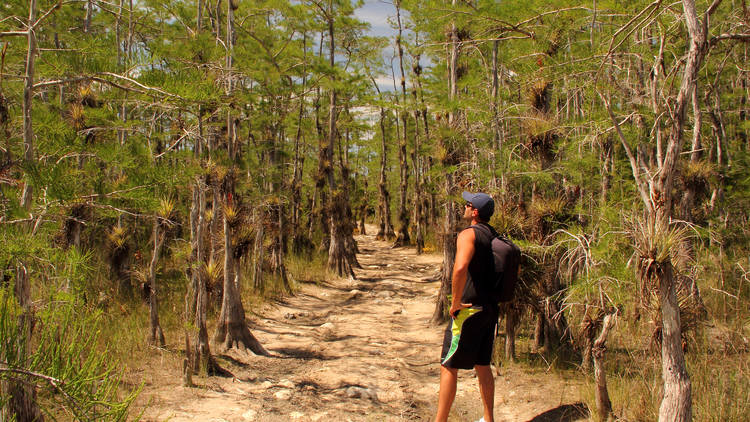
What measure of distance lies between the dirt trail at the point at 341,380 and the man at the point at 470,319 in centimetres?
79

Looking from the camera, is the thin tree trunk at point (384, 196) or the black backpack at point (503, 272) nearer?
the black backpack at point (503, 272)

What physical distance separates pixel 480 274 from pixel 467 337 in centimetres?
53

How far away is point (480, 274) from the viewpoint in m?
3.73

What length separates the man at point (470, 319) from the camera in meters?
3.65

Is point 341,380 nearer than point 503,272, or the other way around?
point 503,272

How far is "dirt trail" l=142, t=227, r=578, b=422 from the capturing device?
4.45m

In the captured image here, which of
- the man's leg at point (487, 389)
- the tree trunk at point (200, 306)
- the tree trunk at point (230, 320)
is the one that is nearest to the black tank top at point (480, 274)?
the man's leg at point (487, 389)

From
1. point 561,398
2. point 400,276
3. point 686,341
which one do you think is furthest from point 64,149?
point 400,276

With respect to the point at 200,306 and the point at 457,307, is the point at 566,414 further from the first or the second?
the point at 200,306

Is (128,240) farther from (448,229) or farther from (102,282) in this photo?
(448,229)

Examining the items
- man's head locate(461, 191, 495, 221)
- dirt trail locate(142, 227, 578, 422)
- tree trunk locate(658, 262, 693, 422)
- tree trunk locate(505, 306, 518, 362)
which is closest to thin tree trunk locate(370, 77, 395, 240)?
dirt trail locate(142, 227, 578, 422)

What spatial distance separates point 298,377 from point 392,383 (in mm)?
1206

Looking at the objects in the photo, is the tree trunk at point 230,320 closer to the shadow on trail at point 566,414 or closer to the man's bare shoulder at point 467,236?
the man's bare shoulder at point 467,236

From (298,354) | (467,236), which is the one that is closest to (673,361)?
(467,236)
